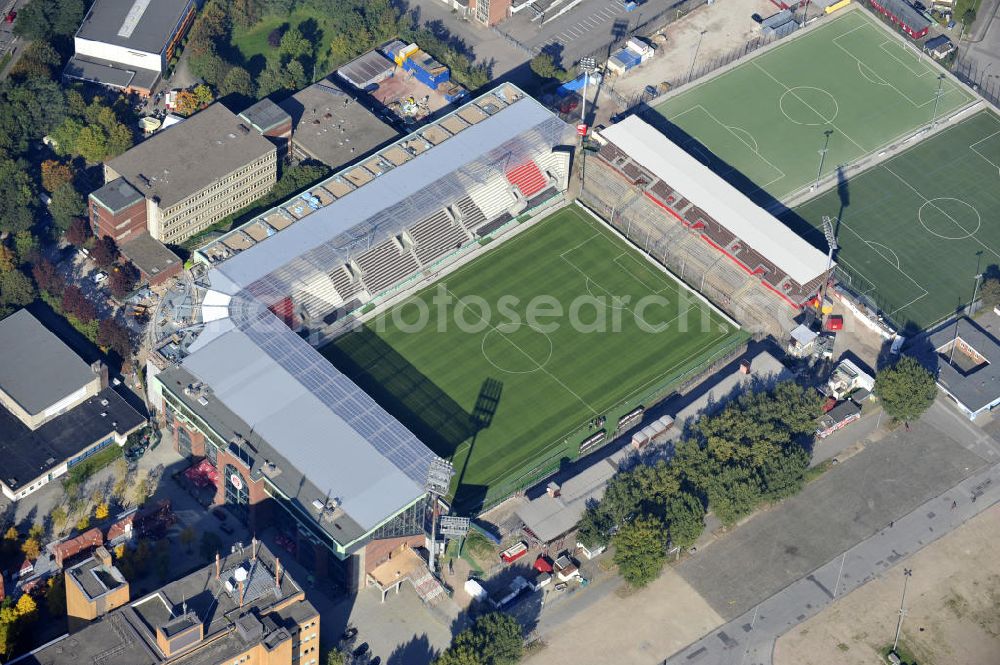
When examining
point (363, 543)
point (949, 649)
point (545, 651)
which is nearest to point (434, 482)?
point (363, 543)

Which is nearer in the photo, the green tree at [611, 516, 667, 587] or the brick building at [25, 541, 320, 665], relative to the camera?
the brick building at [25, 541, 320, 665]

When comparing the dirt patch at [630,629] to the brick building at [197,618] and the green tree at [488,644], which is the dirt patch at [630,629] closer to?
the green tree at [488,644]

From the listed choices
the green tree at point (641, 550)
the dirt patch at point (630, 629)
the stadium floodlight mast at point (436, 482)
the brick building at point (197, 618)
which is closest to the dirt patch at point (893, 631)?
the dirt patch at point (630, 629)

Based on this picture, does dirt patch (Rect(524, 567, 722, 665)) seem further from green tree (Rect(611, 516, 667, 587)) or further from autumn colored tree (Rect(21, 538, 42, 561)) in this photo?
autumn colored tree (Rect(21, 538, 42, 561))

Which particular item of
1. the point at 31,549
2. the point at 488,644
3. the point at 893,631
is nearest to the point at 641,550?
the point at 488,644

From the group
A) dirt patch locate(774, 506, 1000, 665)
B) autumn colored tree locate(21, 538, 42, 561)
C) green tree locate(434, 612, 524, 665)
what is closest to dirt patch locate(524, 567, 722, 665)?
green tree locate(434, 612, 524, 665)

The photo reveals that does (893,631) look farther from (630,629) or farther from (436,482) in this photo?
(436,482)

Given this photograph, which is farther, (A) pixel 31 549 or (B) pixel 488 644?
(A) pixel 31 549
